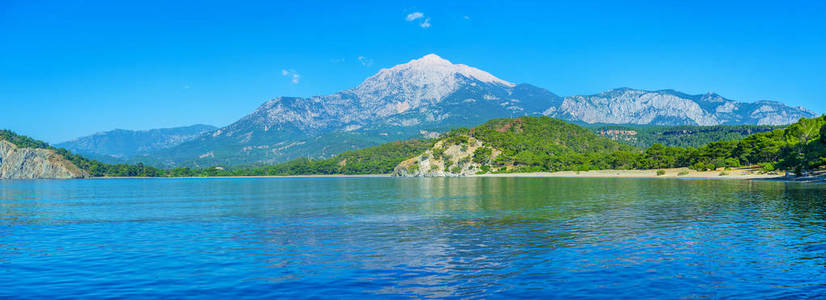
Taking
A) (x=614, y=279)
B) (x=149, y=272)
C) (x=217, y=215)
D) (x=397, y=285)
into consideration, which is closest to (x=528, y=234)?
(x=614, y=279)

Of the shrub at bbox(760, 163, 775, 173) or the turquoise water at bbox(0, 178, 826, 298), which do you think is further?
the shrub at bbox(760, 163, 775, 173)

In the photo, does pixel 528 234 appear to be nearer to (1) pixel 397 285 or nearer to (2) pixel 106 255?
(1) pixel 397 285

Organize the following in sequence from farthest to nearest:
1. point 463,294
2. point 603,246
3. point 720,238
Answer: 1. point 720,238
2. point 603,246
3. point 463,294

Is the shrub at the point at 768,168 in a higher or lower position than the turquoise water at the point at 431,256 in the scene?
higher

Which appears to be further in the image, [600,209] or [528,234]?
[600,209]

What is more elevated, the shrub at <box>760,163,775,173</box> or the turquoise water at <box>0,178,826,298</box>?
the shrub at <box>760,163,775,173</box>

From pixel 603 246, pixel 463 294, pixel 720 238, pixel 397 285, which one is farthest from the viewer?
pixel 720 238

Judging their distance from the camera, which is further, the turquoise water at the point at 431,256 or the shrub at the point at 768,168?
the shrub at the point at 768,168

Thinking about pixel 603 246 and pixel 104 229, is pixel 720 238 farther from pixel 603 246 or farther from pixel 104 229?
pixel 104 229

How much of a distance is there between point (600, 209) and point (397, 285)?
41.6m

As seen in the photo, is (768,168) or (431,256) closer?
(431,256)

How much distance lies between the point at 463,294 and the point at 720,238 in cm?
2356

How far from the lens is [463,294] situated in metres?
21.5

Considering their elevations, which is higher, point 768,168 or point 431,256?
point 768,168
